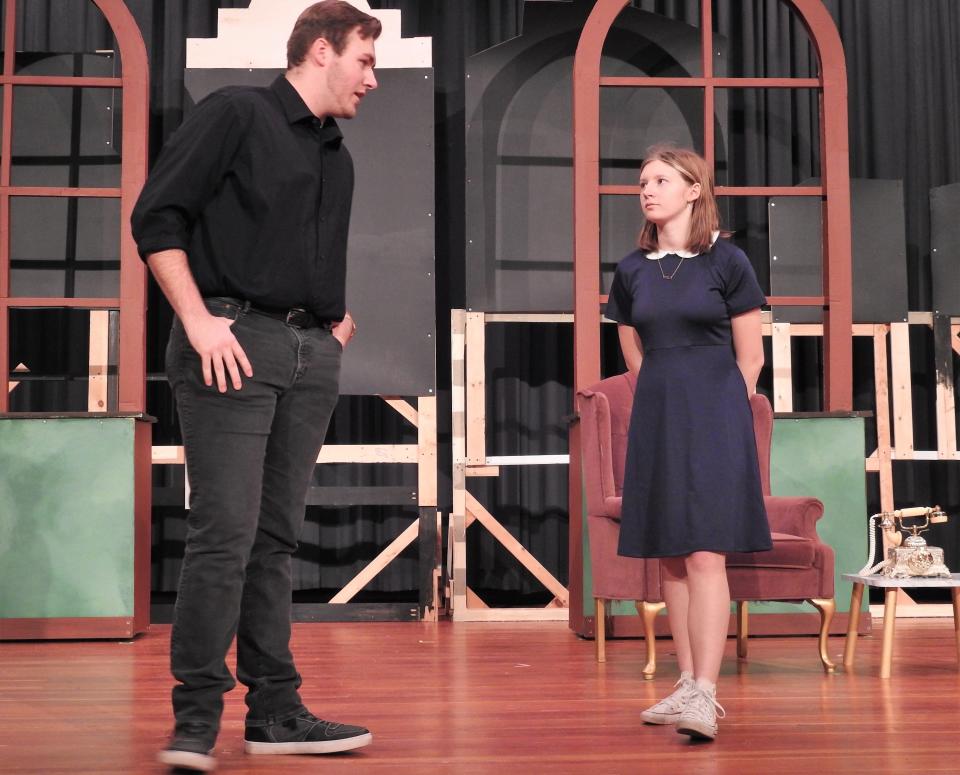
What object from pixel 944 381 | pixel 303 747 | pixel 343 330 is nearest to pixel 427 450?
pixel 944 381

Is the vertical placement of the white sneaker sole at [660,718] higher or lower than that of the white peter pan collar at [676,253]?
lower

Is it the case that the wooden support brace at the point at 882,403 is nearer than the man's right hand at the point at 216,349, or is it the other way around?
the man's right hand at the point at 216,349

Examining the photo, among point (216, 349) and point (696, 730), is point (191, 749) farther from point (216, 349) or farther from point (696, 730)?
point (696, 730)

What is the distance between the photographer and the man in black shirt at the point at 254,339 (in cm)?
199

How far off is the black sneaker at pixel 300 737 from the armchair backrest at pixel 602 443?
5.45ft

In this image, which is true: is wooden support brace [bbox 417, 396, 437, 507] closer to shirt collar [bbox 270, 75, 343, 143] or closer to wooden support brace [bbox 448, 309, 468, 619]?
wooden support brace [bbox 448, 309, 468, 619]

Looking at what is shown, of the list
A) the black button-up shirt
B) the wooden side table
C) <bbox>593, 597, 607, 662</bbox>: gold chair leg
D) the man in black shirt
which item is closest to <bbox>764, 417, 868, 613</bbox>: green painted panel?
the wooden side table

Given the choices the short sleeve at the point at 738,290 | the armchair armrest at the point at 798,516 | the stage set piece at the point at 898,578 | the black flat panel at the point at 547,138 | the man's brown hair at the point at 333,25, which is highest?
the black flat panel at the point at 547,138

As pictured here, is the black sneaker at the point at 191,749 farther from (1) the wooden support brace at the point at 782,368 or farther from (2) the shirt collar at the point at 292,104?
(1) the wooden support brace at the point at 782,368

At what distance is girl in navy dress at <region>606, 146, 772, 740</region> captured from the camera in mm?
2572

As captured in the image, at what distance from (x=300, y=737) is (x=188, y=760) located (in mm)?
302

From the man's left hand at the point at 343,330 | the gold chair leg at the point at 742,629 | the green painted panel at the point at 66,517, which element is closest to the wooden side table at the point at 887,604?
the gold chair leg at the point at 742,629

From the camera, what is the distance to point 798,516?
3.70 m

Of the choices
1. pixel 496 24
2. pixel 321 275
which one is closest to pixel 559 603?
pixel 496 24
